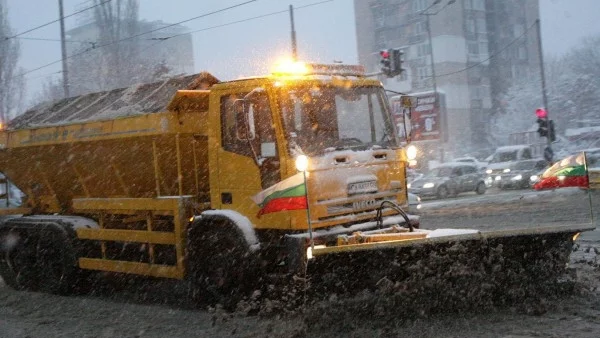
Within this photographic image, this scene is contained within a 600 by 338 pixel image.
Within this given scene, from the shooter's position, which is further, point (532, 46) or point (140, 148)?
point (532, 46)

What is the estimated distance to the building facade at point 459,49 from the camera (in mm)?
67562

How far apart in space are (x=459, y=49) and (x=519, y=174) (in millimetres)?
39055

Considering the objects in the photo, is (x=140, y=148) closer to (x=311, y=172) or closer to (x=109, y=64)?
(x=311, y=172)

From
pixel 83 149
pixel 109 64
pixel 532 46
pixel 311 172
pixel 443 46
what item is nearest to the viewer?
pixel 311 172

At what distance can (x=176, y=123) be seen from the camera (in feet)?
29.2

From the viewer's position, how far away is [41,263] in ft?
35.0

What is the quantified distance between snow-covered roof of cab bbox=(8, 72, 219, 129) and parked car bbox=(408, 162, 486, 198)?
778 inches

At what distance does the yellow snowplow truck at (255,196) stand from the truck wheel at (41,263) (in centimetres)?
3

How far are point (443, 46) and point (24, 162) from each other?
197ft

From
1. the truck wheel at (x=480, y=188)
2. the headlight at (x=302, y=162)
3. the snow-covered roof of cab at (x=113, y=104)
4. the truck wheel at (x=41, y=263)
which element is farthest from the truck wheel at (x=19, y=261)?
the truck wheel at (x=480, y=188)

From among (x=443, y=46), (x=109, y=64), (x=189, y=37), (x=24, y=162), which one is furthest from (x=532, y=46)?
(x=24, y=162)

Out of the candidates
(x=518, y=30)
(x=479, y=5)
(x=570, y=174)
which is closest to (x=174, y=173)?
(x=570, y=174)

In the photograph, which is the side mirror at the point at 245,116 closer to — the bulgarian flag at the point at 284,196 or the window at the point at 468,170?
the bulgarian flag at the point at 284,196

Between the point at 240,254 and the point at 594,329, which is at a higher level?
the point at 240,254
